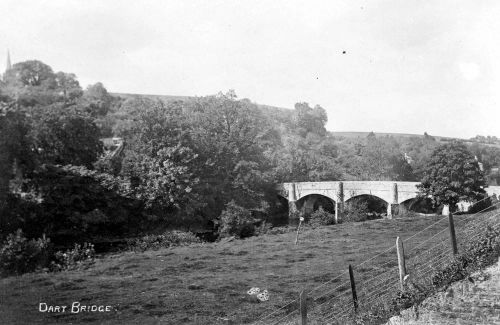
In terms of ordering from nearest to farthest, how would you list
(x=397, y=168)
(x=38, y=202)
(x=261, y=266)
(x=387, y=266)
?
(x=387, y=266) < (x=261, y=266) < (x=38, y=202) < (x=397, y=168)

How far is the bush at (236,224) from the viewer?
104 ft

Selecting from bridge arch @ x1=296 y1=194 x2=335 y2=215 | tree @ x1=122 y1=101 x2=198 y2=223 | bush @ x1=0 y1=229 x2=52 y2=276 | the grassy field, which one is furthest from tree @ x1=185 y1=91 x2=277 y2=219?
bush @ x1=0 y1=229 x2=52 y2=276

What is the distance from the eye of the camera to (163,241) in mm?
26766

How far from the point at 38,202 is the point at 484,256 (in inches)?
1018

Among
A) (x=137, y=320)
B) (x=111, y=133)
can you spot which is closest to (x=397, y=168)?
(x=111, y=133)

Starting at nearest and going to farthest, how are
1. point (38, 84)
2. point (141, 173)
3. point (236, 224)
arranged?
point (236, 224) < point (141, 173) < point (38, 84)

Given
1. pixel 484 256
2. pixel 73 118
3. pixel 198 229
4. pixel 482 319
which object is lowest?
pixel 198 229

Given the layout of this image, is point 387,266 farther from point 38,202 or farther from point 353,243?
point 38,202

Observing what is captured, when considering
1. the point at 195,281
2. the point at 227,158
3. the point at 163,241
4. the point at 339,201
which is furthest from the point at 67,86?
the point at 195,281

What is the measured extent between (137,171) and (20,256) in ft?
42.6

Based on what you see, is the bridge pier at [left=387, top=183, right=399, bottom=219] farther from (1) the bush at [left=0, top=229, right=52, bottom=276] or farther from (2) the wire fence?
(1) the bush at [left=0, top=229, right=52, bottom=276]

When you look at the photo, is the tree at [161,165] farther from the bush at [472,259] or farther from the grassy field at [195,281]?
the bush at [472,259]

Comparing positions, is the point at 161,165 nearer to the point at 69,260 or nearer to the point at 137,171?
the point at 137,171

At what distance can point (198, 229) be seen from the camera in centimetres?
3441
